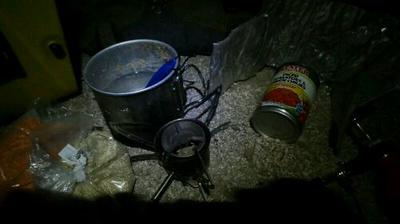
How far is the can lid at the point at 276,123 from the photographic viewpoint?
5.18ft

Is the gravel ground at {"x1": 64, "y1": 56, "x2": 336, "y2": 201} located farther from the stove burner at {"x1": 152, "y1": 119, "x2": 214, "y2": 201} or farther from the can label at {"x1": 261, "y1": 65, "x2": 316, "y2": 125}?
the can label at {"x1": 261, "y1": 65, "x2": 316, "y2": 125}

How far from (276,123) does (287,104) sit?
13 cm

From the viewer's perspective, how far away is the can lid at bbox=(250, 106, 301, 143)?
158 centimetres

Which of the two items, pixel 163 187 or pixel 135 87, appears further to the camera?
pixel 135 87

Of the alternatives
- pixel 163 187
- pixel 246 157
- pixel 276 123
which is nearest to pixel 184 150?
pixel 163 187

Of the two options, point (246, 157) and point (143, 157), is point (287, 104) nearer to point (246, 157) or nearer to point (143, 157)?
point (246, 157)

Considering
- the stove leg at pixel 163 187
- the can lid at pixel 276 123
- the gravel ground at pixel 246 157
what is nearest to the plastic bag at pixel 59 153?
the gravel ground at pixel 246 157

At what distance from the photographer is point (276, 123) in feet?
5.46

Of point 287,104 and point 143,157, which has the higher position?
point 287,104

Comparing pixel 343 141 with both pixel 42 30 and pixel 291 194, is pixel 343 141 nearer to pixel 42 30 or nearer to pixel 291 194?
pixel 291 194

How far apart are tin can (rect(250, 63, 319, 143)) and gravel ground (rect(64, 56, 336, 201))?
9cm

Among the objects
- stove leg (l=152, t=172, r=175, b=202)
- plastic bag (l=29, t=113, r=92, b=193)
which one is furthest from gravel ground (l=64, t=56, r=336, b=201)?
plastic bag (l=29, t=113, r=92, b=193)

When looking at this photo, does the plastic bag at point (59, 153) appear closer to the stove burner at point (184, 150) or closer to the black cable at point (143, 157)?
the black cable at point (143, 157)

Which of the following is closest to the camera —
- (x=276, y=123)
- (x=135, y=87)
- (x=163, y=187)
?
(x=163, y=187)
